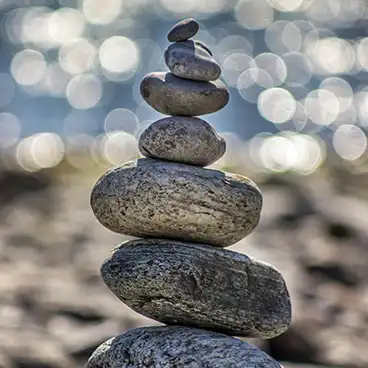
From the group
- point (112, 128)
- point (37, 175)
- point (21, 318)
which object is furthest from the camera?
point (112, 128)

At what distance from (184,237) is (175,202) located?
21 centimetres

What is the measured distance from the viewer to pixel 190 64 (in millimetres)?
4938

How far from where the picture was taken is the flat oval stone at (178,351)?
4.80 metres

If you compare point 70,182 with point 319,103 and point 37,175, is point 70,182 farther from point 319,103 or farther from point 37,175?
point 319,103

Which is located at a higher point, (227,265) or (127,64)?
(127,64)

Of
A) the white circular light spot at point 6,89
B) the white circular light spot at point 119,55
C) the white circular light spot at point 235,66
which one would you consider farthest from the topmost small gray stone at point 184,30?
the white circular light spot at point 119,55

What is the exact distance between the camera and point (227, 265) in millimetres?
5012

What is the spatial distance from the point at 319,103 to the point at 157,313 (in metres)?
20.6

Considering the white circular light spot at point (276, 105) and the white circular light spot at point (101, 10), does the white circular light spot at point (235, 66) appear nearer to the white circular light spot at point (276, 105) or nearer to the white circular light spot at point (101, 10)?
the white circular light spot at point (276, 105)

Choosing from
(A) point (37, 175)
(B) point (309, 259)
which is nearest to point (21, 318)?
(B) point (309, 259)

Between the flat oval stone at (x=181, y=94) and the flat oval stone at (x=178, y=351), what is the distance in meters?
0.93

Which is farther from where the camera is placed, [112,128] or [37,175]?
[112,128]

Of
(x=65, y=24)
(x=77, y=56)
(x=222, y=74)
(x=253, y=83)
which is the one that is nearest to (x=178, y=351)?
(x=253, y=83)

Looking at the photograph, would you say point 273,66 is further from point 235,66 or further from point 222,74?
point 222,74
